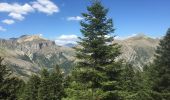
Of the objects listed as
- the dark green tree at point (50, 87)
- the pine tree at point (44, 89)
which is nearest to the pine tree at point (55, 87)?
the dark green tree at point (50, 87)

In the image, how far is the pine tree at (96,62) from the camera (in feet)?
89.8

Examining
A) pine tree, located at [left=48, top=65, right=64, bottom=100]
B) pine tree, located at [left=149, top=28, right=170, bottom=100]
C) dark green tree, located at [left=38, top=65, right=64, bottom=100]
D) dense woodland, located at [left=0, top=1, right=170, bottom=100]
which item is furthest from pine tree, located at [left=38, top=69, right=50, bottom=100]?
dense woodland, located at [left=0, top=1, right=170, bottom=100]

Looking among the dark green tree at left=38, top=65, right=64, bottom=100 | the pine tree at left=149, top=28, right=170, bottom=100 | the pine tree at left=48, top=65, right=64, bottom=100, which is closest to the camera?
the pine tree at left=149, top=28, right=170, bottom=100

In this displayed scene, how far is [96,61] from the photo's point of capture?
28.6m

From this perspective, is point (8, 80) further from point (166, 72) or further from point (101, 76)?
point (166, 72)

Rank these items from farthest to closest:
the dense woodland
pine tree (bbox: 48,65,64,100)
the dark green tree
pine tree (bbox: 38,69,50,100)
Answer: pine tree (bbox: 48,65,64,100)
the dark green tree
pine tree (bbox: 38,69,50,100)
the dense woodland

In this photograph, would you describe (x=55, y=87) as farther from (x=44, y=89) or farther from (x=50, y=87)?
(x=44, y=89)

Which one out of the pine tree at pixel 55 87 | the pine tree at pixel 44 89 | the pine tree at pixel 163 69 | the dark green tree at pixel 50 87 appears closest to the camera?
the pine tree at pixel 163 69

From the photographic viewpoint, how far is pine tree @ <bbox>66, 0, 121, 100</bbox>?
27.4 metres

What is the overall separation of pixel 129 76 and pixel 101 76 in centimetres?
4471

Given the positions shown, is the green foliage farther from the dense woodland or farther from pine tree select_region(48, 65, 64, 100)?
pine tree select_region(48, 65, 64, 100)

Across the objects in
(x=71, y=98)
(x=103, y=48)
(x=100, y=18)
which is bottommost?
(x=71, y=98)

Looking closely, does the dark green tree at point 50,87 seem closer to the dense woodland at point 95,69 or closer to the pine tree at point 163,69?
the pine tree at point 163,69

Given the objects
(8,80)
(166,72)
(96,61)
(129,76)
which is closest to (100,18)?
(96,61)
